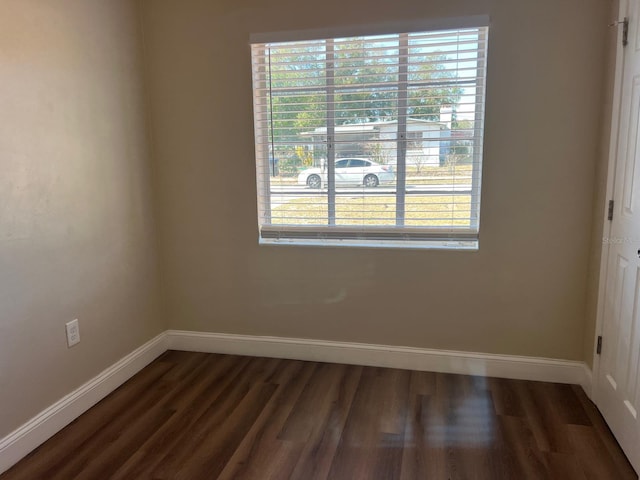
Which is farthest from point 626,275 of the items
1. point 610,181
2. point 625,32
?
point 625,32

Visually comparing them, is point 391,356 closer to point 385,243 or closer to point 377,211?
point 385,243

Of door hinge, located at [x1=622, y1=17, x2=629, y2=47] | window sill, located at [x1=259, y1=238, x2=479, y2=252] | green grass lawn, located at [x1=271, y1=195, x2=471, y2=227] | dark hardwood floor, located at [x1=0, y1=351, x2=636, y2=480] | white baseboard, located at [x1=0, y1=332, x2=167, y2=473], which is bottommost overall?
dark hardwood floor, located at [x1=0, y1=351, x2=636, y2=480]

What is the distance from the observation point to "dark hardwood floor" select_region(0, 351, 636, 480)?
1.95 metres

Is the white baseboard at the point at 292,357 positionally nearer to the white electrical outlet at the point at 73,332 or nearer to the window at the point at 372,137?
the white electrical outlet at the point at 73,332

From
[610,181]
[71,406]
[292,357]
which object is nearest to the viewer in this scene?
[610,181]

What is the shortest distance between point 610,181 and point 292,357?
6.82ft

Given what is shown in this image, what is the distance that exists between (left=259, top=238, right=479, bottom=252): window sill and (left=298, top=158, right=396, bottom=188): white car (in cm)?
36

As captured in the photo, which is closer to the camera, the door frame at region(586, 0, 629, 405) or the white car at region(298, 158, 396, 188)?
the door frame at region(586, 0, 629, 405)

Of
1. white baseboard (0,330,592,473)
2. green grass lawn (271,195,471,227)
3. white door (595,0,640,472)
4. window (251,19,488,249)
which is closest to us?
white door (595,0,640,472)

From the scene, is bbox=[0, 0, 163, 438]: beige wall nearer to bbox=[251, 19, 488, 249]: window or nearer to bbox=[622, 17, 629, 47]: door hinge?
bbox=[251, 19, 488, 249]: window

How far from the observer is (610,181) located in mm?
2195

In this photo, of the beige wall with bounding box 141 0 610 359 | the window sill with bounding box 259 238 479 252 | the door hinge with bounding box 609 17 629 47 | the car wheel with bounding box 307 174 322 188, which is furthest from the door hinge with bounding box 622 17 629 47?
the car wheel with bounding box 307 174 322 188

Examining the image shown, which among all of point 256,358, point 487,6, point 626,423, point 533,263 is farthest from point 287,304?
point 487,6

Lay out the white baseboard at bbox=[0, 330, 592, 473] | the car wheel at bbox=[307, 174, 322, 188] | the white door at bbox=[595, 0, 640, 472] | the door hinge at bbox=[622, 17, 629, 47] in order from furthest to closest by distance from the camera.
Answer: the car wheel at bbox=[307, 174, 322, 188]
the white baseboard at bbox=[0, 330, 592, 473]
the door hinge at bbox=[622, 17, 629, 47]
the white door at bbox=[595, 0, 640, 472]
